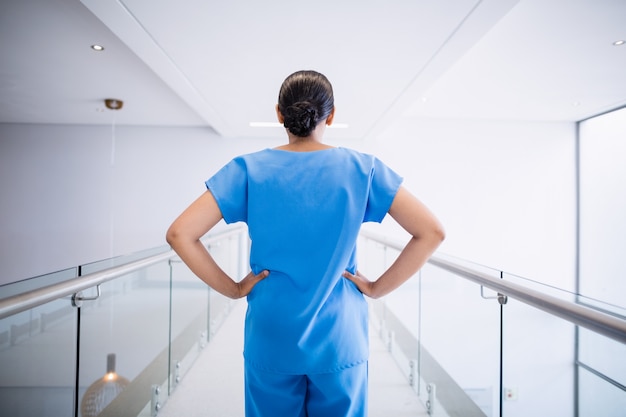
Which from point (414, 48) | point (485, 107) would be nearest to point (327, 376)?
point (414, 48)

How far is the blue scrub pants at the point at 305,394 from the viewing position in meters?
0.84

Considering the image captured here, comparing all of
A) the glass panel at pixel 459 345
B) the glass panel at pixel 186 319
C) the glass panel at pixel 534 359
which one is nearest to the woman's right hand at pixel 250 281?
the glass panel at pixel 534 359

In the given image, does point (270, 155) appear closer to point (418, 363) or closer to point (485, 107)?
point (418, 363)

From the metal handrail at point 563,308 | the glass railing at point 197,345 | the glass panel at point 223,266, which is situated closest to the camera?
the metal handrail at point 563,308

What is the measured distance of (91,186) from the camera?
23.3ft

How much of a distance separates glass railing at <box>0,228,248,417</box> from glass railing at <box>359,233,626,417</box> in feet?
4.93

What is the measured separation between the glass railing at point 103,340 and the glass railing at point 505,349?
150 cm

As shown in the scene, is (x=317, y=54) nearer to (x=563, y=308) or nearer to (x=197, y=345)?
(x=197, y=345)

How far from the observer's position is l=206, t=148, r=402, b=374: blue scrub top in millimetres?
803

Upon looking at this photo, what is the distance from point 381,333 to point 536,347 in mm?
1917

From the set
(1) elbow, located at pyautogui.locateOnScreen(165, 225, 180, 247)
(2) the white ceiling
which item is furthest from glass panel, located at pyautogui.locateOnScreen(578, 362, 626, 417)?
(2) the white ceiling

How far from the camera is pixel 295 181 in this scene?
0.81 meters

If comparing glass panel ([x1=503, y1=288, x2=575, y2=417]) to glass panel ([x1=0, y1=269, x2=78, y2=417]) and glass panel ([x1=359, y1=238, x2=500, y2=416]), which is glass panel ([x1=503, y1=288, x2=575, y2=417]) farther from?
glass panel ([x1=0, y1=269, x2=78, y2=417])

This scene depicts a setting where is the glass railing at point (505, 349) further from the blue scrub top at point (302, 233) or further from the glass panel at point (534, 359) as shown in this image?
the blue scrub top at point (302, 233)
